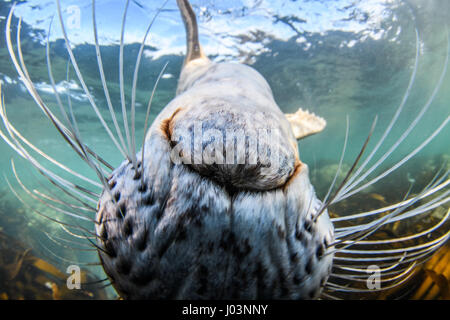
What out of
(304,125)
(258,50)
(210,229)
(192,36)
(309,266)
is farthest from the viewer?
(258,50)

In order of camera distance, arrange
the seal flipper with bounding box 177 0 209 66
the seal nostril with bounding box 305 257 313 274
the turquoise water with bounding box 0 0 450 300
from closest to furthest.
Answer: the seal nostril with bounding box 305 257 313 274, the seal flipper with bounding box 177 0 209 66, the turquoise water with bounding box 0 0 450 300

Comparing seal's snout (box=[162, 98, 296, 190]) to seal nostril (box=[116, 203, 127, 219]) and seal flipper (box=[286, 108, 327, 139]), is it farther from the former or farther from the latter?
seal flipper (box=[286, 108, 327, 139])

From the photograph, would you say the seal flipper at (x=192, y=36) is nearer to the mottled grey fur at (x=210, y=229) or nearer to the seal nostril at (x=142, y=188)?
the mottled grey fur at (x=210, y=229)

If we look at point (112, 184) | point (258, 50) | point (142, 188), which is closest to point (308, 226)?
point (142, 188)

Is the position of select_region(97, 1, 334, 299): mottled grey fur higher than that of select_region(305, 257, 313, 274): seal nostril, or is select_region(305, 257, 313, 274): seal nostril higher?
select_region(97, 1, 334, 299): mottled grey fur

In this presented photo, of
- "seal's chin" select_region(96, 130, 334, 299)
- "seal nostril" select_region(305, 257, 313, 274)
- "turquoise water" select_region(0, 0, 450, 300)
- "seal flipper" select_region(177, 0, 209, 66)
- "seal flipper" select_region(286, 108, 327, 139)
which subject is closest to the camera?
"seal's chin" select_region(96, 130, 334, 299)

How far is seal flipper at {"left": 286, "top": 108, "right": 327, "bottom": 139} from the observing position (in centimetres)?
375

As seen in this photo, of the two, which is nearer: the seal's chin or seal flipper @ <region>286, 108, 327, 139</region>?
the seal's chin

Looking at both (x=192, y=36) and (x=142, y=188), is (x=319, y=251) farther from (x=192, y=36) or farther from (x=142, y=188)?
(x=192, y=36)

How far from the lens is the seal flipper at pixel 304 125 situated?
148 inches

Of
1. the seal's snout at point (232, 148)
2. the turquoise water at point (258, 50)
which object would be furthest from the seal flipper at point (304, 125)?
the turquoise water at point (258, 50)

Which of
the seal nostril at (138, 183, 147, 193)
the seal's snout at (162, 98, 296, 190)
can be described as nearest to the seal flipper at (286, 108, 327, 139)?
the seal's snout at (162, 98, 296, 190)

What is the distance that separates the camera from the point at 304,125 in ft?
13.5
